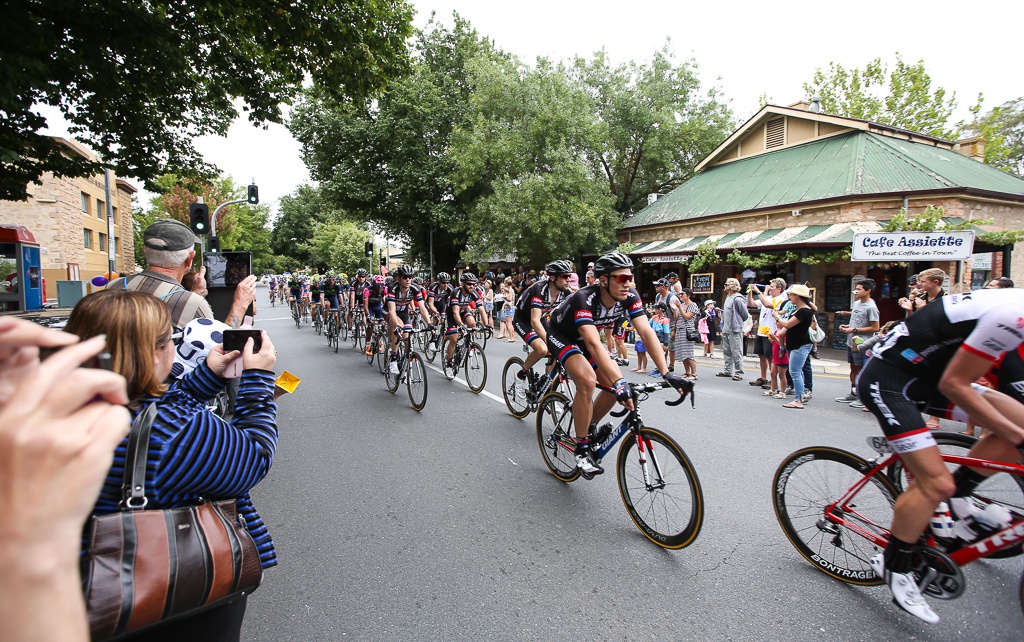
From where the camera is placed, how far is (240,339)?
183cm

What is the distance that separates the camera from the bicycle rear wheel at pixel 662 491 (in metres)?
3.40

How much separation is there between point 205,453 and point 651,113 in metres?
27.1

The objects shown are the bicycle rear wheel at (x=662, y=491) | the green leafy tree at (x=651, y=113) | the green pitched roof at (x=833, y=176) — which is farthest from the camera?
the green leafy tree at (x=651, y=113)

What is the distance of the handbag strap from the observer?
1.39 metres

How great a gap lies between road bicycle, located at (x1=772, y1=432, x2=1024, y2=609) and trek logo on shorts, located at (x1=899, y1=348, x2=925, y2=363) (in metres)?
0.50

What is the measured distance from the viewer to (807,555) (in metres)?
3.32

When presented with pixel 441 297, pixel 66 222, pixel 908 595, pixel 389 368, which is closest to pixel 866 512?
pixel 908 595

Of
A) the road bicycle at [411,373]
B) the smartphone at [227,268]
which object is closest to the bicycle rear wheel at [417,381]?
the road bicycle at [411,373]

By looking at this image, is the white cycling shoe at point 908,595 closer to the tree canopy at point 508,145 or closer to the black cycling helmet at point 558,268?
the black cycling helmet at point 558,268

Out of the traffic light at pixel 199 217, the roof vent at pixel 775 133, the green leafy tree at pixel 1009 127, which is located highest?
the green leafy tree at pixel 1009 127

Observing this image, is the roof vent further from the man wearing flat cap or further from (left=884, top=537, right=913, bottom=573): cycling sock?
the man wearing flat cap

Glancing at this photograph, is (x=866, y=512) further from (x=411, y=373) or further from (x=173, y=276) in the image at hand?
(x=411, y=373)

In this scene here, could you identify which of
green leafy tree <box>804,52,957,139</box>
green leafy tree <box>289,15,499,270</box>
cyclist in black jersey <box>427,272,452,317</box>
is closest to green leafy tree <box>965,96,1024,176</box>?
green leafy tree <box>804,52,957,139</box>

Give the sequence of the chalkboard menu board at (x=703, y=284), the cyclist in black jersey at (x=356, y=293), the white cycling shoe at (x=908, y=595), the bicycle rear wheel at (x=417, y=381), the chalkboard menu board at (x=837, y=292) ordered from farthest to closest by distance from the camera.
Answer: the chalkboard menu board at (x=837, y=292) → the cyclist in black jersey at (x=356, y=293) → the chalkboard menu board at (x=703, y=284) → the bicycle rear wheel at (x=417, y=381) → the white cycling shoe at (x=908, y=595)
